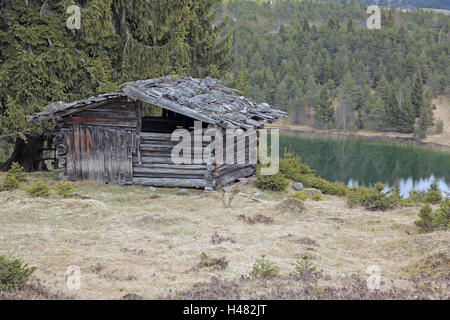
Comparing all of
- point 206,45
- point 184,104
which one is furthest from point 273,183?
point 206,45

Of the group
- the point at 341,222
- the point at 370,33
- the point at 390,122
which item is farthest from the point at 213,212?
the point at 370,33

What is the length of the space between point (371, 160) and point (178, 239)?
53243mm

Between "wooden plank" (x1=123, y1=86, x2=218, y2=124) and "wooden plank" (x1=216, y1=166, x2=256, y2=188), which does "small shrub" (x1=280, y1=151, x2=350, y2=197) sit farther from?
"wooden plank" (x1=123, y1=86, x2=218, y2=124)

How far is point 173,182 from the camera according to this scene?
16.7m

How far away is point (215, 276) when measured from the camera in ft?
25.0

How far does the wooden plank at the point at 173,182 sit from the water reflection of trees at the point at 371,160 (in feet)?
98.0

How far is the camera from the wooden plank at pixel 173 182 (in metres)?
16.4

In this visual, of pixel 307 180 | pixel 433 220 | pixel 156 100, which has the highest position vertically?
pixel 156 100

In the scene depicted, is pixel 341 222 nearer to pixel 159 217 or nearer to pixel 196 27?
pixel 159 217
